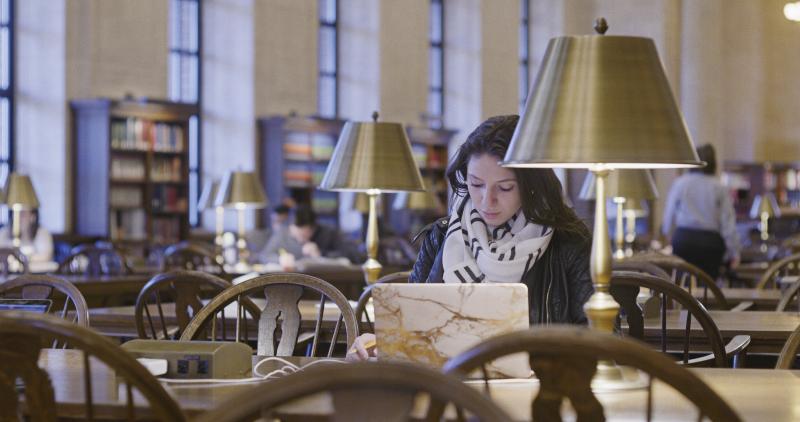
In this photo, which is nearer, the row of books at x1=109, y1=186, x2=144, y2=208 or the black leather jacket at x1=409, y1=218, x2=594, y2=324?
the black leather jacket at x1=409, y1=218, x2=594, y2=324

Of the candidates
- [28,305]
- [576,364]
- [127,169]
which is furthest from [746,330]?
[127,169]

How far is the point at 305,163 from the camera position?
524 inches

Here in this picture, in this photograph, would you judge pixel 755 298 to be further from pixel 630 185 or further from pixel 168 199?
pixel 168 199

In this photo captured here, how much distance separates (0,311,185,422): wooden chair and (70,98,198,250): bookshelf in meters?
9.15

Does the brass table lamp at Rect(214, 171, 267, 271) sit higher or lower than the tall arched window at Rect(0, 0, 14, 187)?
lower

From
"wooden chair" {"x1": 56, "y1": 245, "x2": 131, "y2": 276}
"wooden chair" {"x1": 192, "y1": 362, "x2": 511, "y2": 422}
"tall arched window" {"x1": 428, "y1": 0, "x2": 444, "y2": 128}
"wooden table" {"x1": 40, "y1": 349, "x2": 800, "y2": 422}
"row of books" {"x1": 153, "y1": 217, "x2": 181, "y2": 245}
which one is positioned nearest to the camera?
"wooden chair" {"x1": 192, "y1": 362, "x2": 511, "y2": 422}

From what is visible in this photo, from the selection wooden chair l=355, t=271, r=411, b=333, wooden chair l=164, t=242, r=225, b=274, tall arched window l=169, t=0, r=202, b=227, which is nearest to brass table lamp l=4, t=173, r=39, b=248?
wooden chair l=164, t=242, r=225, b=274

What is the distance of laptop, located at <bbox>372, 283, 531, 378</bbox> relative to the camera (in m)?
2.10

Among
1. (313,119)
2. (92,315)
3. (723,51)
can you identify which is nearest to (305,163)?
(313,119)

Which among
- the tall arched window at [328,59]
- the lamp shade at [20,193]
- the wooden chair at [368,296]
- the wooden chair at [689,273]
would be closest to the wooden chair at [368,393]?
the wooden chair at [368,296]

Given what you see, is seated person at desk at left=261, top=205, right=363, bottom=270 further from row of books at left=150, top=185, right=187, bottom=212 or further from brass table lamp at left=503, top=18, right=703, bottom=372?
brass table lamp at left=503, top=18, right=703, bottom=372

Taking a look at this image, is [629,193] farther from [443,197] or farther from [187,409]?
[443,197]

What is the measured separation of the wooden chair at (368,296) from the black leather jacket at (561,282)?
0.82m

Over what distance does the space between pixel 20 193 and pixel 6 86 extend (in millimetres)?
2167
